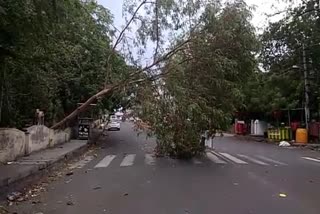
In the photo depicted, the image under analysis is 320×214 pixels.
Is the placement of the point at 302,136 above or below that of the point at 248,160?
above

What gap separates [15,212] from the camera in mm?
9438

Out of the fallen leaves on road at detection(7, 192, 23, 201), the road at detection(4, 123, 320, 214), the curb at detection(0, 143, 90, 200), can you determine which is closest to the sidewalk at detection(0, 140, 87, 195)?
the curb at detection(0, 143, 90, 200)

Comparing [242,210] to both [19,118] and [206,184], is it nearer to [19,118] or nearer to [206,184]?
[206,184]

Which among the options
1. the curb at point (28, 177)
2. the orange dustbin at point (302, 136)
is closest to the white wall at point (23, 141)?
the curb at point (28, 177)

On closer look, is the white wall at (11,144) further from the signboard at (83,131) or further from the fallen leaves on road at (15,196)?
the signboard at (83,131)

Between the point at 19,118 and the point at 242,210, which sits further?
the point at 19,118

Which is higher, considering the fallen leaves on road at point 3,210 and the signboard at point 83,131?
the signboard at point 83,131

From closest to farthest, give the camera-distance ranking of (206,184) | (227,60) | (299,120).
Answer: (206,184), (227,60), (299,120)

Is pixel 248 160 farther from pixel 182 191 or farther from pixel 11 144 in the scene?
pixel 182 191

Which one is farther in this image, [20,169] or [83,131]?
[83,131]

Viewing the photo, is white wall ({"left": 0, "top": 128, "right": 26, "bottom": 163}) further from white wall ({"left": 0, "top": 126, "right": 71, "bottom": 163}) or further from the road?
the road

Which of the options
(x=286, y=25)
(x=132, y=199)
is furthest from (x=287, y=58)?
(x=132, y=199)

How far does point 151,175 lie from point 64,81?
781 inches

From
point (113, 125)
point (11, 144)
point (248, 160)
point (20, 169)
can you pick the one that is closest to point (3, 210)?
point (20, 169)
